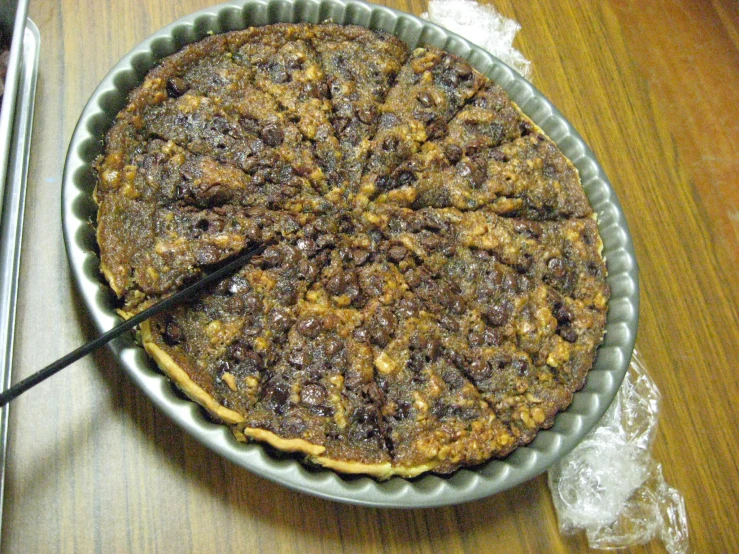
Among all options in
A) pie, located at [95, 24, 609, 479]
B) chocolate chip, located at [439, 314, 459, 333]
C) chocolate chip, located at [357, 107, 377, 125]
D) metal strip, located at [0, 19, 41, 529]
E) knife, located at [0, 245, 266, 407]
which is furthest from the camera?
chocolate chip, located at [357, 107, 377, 125]

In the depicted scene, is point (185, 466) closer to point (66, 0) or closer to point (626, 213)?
point (66, 0)

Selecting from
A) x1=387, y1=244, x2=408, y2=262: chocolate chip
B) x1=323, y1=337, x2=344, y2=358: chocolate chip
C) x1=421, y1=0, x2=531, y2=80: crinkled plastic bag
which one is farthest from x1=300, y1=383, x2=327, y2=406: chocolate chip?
x1=421, y1=0, x2=531, y2=80: crinkled plastic bag

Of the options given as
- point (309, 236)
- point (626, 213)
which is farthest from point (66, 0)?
point (626, 213)

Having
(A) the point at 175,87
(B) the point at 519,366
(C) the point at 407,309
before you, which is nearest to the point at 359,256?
(C) the point at 407,309

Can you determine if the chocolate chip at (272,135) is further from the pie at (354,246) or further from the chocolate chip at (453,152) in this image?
the chocolate chip at (453,152)

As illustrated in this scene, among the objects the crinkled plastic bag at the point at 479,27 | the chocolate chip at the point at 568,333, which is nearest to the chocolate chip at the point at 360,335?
the chocolate chip at the point at 568,333

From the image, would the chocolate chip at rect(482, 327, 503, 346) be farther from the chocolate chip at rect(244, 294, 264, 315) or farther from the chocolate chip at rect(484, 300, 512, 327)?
the chocolate chip at rect(244, 294, 264, 315)
